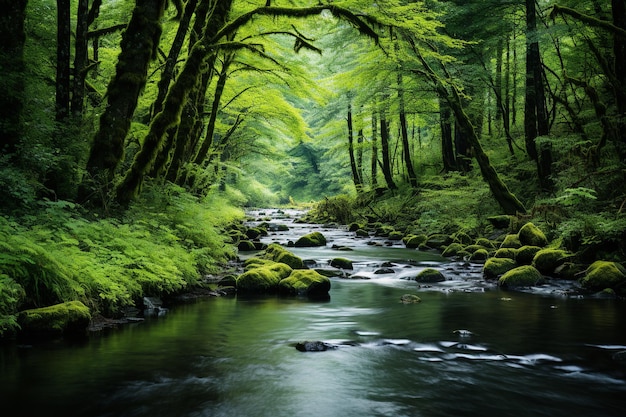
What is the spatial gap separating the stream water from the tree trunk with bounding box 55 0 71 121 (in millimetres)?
4453

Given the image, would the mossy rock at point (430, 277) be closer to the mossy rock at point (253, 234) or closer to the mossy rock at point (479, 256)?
the mossy rock at point (479, 256)

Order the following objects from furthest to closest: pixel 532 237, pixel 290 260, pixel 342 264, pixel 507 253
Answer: pixel 342 264 < pixel 507 253 < pixel 532 237 < pixel 290 260

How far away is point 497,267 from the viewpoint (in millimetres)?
9945

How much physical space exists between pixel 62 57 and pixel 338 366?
24.0ft

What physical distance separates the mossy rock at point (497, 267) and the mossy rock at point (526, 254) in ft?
0.60

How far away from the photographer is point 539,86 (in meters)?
12.8

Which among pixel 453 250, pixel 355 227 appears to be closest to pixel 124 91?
pixel 453 250

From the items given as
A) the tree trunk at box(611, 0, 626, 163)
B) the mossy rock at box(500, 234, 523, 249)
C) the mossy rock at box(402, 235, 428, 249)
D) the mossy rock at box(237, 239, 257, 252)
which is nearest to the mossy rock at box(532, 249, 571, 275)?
the mossy rock at box(500, 234, 523, 249)

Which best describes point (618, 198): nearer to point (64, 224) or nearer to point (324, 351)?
point (324, 351)

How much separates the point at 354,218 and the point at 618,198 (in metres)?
16.1

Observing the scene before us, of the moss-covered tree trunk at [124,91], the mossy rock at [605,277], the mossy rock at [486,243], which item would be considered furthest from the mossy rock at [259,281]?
the mossy rock at [486,243]

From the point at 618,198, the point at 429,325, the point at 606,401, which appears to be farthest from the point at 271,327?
the point at 618,198

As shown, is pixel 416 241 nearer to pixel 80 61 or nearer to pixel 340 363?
pixel 340 363

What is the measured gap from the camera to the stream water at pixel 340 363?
383cm
